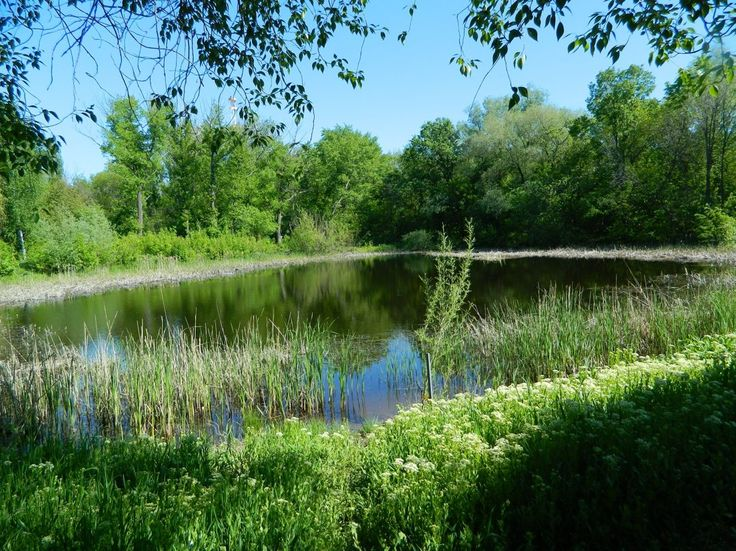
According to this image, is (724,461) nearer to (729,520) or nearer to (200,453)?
(729,520)

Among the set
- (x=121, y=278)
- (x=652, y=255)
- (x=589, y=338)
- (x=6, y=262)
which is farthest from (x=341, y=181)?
(x=589, y=338)

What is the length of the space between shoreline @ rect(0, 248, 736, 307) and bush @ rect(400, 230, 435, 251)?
11.9m

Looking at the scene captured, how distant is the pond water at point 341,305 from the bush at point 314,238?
604 inches

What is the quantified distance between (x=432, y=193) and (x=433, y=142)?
17.6 feet

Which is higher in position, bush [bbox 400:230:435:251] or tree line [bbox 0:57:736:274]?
tree line [bbox 0:57:736:274]

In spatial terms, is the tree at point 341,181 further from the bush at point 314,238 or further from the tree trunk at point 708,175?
the tree trunk at point 708,175

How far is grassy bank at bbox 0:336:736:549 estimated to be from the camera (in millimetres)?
2436

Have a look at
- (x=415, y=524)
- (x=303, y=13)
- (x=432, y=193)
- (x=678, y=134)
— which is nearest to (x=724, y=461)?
(x=415, y=524)

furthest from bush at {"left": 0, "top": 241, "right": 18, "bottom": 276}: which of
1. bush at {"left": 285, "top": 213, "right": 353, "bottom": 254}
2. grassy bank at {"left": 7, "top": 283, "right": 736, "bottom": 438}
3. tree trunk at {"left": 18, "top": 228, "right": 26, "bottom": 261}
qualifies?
grassy bank at {"left": 7, "top": 283, "right": 736, "bottom": 438}

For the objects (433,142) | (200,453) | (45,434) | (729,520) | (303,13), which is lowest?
(45,434)

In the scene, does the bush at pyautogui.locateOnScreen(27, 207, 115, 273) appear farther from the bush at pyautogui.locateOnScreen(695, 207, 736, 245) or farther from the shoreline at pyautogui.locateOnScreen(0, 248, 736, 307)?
the bush at pyautogui.locateOnScreen(695, 207, 736, 245)

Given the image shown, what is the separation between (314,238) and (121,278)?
19817 millimetres

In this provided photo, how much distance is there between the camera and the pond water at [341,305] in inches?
378

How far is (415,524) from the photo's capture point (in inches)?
105
